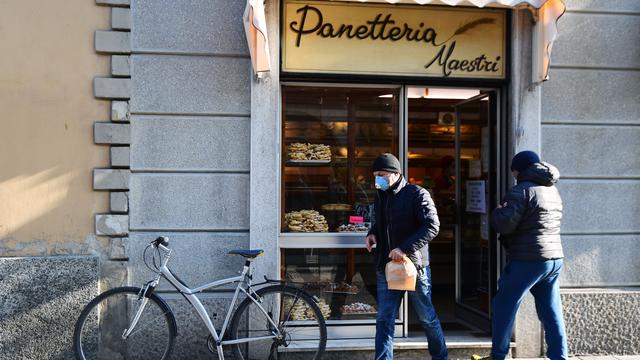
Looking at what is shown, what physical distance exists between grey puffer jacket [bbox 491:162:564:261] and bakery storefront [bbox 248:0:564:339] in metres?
1.29

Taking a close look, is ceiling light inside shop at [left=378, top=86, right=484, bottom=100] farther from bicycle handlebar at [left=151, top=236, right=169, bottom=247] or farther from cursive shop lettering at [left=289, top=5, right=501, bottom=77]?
bicycle handlebar at [left=151, top=236, right=169, bottom=247]

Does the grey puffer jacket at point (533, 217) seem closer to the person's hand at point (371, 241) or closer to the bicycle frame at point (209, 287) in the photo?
the person's hand at point (371, 241)

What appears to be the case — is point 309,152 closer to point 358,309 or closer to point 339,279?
point 339,279

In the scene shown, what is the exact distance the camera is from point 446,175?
862cm

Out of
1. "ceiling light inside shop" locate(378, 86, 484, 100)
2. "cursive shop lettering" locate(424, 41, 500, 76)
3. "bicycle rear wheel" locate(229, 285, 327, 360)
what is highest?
"cursive shop lettering" locate(424, 41, 500, 76)

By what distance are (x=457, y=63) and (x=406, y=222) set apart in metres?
2.02

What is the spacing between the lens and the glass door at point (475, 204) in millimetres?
6727

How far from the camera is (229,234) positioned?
588 cm

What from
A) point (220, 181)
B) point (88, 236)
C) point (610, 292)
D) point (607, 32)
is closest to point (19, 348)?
point (88, 236)

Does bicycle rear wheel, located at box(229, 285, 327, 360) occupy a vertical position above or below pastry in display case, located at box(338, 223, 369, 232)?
below

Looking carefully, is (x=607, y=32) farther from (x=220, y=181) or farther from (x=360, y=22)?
(x=220, y=181)

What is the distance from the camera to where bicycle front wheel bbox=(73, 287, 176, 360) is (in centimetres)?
536

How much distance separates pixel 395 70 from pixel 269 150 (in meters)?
1.50

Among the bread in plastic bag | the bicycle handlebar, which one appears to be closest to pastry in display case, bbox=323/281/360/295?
the bread in plastic bag
